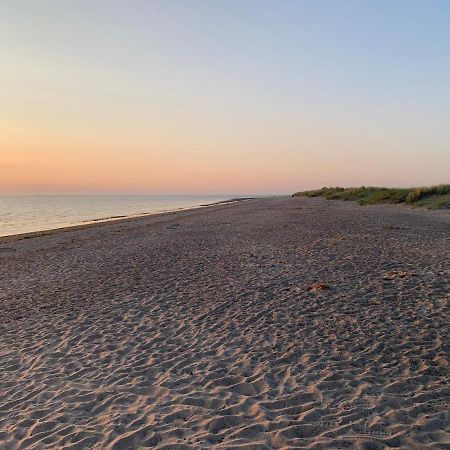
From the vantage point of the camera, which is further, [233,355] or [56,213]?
[56,213]

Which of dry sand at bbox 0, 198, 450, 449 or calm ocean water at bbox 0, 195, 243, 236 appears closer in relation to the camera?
dry sand at bbox 0, 198, 450, 449

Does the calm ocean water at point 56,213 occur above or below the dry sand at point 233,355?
above

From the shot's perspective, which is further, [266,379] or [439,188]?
[439,188]

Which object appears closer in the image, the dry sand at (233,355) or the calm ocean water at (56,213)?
the dry sand at (233,355)

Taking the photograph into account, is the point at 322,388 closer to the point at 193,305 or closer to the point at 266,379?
the point at 266,379

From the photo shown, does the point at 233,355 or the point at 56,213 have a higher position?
the point at 56,213

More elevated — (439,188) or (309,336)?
(439,188)

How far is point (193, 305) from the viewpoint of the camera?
9797 millimetres

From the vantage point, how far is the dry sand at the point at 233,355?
15.8 ft

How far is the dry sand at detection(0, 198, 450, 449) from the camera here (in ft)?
15.8

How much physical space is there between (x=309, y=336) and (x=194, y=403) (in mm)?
2758

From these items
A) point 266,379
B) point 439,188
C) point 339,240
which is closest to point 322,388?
point 266,379

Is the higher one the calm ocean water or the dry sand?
the calm ocean water

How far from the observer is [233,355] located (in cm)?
690
